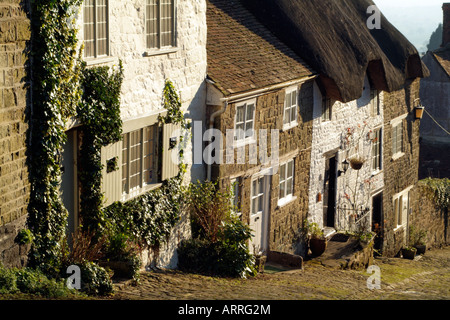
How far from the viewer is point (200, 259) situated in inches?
520

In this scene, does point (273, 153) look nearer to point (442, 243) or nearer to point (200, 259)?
point (200, 259)

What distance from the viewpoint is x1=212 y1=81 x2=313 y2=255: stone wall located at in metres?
14.3

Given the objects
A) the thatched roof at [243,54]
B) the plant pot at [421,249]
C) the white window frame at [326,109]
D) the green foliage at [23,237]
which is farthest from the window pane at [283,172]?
the plant pot at [421,249]

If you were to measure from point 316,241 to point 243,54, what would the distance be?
5077mm

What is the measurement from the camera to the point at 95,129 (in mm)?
10539

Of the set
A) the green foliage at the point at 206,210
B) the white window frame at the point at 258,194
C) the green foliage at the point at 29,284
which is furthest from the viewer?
the white window frame at the point at 258,194

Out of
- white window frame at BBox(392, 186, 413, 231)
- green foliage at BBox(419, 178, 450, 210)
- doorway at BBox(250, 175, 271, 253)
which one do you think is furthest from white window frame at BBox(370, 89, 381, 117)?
doorway at BBox(250, 175, 271, 253)

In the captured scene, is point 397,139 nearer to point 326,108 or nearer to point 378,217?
point 378,217

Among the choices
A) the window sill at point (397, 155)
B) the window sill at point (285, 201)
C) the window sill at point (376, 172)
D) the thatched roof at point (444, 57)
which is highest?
the thatched roof at point (444, 57)

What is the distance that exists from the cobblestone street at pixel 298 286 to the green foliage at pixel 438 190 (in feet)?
23.2

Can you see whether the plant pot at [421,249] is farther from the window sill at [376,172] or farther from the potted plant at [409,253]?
the window sill at [376,172]

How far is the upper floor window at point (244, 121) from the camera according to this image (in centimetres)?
1442

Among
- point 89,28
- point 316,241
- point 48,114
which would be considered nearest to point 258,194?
point 316,241

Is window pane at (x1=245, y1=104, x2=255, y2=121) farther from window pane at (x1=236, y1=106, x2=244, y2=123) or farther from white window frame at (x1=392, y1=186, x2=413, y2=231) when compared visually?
white window frame at (x1=392, y1=186, x2=413, y2=231)
